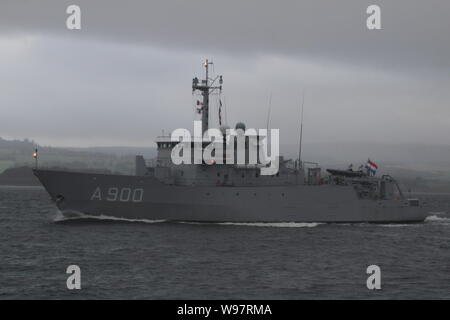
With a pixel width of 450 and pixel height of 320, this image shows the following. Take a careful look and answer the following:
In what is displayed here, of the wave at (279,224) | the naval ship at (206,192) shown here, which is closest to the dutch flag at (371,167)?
the naval ship at (206,192)

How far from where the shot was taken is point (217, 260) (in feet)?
68.8

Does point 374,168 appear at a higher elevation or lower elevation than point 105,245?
higher

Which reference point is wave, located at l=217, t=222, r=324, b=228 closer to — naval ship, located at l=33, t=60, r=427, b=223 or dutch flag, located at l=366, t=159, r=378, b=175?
naval ship, located at l=33, t=60, r=427, b=223

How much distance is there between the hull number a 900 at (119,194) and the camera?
28.7 meters

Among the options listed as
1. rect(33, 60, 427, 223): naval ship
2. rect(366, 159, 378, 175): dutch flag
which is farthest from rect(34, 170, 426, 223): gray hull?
rect(366, 159, 378, 175): dutch flag

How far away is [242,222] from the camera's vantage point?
29.9 meters

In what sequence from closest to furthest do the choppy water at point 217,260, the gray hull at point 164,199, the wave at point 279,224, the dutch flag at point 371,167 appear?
the choppy water at point 217,260 < the gray hull at point 164,199 < the wave at point 279,224 < the dutch flag at point 371,167

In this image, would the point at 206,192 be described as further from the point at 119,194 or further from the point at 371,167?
the point at 371,167

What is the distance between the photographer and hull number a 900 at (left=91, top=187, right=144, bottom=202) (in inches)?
1130

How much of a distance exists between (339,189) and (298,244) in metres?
8.22

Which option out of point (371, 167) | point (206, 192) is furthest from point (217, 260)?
point (371, 167)

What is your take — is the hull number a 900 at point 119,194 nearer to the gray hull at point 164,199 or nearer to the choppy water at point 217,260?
the gray hull at point 164,199
